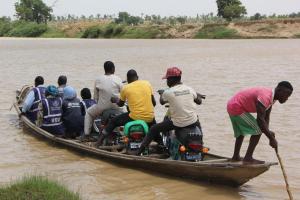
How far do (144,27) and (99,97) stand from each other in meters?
60.9

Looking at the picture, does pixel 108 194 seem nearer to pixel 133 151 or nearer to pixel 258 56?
pixel 133 151

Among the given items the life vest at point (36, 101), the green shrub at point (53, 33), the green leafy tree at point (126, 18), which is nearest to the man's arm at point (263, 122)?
the life vest at point (36, 101)

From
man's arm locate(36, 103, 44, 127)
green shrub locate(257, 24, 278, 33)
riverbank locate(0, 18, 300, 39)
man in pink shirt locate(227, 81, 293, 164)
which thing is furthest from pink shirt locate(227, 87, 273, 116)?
green shrub locate(257, 24, 278, 33)

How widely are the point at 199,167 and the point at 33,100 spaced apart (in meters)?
5.13

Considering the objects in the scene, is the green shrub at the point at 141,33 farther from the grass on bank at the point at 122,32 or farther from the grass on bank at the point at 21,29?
the grass on bank at the point at 21,29

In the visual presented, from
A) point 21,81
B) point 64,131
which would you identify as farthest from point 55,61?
point 64,131

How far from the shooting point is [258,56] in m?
31.6

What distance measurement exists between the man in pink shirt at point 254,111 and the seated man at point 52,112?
13.9 ft

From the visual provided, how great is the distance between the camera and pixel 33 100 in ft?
37.2

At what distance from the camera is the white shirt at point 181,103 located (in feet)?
24.7

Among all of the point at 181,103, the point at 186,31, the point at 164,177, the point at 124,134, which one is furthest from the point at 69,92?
the point at 186,31

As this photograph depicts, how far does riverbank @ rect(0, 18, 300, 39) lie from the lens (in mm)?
55884

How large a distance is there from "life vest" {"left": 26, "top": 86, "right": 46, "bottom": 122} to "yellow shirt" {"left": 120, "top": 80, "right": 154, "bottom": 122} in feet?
10.4

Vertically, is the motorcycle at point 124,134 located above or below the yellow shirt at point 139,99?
below
